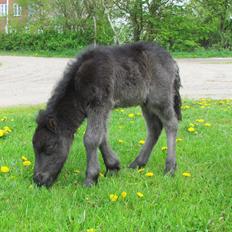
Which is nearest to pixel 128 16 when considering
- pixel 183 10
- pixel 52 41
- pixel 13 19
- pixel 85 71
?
Answer: pixel 183 10

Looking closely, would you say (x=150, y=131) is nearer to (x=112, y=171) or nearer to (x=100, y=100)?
(x=112, y=171)

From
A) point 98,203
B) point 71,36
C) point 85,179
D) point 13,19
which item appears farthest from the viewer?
point 13,19

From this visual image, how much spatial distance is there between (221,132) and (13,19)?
47352 millimetres

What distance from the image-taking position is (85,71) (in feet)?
17.5

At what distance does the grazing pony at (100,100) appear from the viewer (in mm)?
5184

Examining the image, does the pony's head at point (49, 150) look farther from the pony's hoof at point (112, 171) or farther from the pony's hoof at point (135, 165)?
the pony's hoof at point (135, 165)

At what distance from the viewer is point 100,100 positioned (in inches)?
207

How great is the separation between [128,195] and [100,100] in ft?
3.82

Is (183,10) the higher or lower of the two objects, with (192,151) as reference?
higher

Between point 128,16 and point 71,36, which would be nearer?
point 128,16

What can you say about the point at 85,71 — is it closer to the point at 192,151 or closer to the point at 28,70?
the point at 192,151

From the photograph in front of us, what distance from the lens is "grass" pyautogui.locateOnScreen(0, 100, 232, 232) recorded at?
411 centimetres

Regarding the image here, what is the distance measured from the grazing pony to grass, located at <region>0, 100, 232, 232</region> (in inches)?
10.7

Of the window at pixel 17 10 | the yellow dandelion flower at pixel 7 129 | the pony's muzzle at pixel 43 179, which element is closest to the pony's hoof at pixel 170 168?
the pony's muzzle at pixel 43 179
